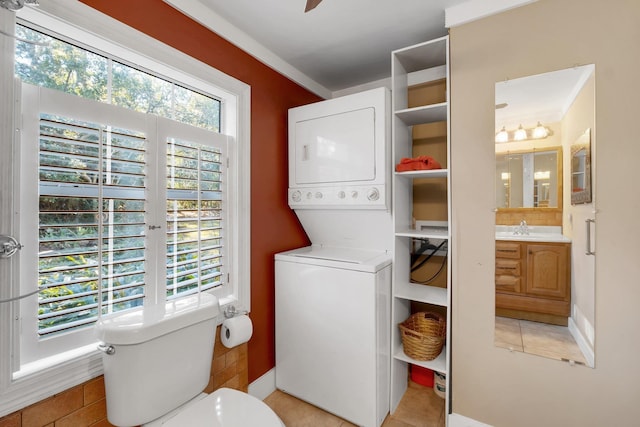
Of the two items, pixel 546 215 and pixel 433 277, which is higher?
pixel 546 215

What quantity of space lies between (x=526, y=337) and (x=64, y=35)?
270 cm

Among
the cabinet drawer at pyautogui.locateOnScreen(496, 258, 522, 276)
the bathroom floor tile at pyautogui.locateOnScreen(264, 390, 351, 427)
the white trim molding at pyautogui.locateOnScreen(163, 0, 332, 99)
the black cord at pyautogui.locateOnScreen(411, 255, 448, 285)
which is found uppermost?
the white trim molding at pyautogui.locateOnScreen(163, 0, 332, 99)

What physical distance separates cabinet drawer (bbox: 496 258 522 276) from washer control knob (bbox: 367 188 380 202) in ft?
2.57

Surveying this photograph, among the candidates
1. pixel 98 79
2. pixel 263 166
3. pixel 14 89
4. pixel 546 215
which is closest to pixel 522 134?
pixel 546 215

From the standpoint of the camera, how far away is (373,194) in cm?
197

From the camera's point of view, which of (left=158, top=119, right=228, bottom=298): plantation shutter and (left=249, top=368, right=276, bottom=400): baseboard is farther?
(left=249, top=368, right=276, bottom=400): baseboard

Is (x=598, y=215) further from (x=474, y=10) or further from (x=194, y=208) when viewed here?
(x=194, y=208)

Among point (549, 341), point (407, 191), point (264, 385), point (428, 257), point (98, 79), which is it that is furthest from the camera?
point (428, 257)

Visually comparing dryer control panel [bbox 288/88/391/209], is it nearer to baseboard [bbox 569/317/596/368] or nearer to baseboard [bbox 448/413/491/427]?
baseboard [bbox 569/317/596/368]

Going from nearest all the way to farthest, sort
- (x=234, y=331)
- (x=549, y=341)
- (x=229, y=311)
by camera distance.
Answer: (x=549, y=341) → (x=234, y=331) → (x=229, y=311)

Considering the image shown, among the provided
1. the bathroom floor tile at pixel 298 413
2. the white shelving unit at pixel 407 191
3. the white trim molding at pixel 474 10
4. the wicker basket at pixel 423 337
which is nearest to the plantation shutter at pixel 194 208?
the bathroom floor tile at pixel 298 413

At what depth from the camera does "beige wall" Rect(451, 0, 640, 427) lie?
1412 mm

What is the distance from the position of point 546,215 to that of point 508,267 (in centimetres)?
34

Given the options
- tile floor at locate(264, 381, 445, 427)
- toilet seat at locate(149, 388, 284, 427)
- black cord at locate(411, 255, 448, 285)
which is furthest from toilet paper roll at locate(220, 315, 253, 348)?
black cord at locate(411, 255, 448, 285)
